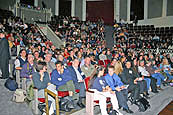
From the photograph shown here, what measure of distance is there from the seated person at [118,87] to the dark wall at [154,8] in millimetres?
14264

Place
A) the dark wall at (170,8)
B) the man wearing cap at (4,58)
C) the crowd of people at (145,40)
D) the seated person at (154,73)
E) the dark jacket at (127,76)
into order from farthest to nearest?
the dark wall at (170,8) < the crowd of people at (145,40) < the seated person at (154,73) < the man wearing cap at (4,58) < the dark jacket at (127,76)

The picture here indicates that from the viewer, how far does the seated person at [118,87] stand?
12.9 feet

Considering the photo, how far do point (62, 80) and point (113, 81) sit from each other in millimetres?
1234

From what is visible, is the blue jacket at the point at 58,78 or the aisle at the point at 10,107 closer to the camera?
the aisle at the point at 10,107

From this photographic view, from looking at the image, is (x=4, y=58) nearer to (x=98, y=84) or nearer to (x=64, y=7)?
(x=98, y=84)

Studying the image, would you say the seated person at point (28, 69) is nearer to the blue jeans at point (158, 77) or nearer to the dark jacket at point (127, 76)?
the dark jacket at point (127, 76)

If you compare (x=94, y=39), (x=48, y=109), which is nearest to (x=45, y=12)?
(x=94, y=39)

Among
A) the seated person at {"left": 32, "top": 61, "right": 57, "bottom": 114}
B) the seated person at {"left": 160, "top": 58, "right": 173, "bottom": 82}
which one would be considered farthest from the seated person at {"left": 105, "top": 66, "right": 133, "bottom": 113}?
the seated person at {"left": 160, "top": 58, "right": 173, "bottom": 82}

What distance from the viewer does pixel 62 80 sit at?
3.97 m

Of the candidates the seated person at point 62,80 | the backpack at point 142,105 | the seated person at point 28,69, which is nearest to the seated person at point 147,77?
the backpack at point 142,105

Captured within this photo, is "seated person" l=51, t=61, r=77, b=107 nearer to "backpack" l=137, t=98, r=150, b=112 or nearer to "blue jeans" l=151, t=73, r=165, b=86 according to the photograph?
"backpack" l=137, t=98, r=150, b=112

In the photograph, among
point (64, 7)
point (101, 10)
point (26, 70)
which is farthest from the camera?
point (101, 10)

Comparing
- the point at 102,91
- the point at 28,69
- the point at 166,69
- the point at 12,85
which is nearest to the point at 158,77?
the point at 166,69

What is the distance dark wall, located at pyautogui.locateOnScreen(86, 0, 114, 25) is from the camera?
1979 cm
